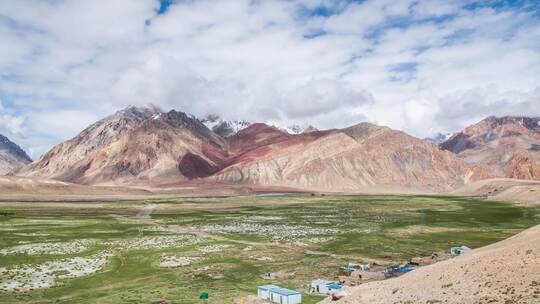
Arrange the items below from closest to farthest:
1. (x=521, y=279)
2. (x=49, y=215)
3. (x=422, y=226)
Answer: (x=521, y=279), (x=422, y=226), (x=49, y=215)

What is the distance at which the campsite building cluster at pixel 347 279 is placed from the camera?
4112 cm

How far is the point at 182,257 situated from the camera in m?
63.0

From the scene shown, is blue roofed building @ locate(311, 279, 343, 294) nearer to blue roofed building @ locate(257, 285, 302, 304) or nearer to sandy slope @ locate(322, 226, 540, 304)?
blue roofed building @ locate(257, 285, 302, 304)

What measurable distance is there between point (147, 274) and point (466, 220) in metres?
83.5

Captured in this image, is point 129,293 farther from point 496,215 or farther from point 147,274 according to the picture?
point 496,215

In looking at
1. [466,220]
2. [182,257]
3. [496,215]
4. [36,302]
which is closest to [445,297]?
[36,302]

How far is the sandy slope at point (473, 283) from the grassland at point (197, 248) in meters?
11.0

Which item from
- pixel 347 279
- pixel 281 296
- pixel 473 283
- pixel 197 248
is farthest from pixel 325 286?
pixel 197 248

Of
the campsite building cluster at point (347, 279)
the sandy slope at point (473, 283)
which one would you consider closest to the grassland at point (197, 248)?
the campsite building cluster at point (347, 279)

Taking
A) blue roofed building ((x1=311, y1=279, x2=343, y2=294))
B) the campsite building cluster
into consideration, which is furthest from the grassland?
the campsite building cluster

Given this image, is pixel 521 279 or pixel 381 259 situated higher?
pixel 521 279

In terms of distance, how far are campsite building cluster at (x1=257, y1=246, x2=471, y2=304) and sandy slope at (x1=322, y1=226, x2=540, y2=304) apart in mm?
5877

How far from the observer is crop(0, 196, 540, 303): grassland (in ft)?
154

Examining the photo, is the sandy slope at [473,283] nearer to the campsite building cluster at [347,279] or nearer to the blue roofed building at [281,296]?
the campsite building cluster at [347,279]
